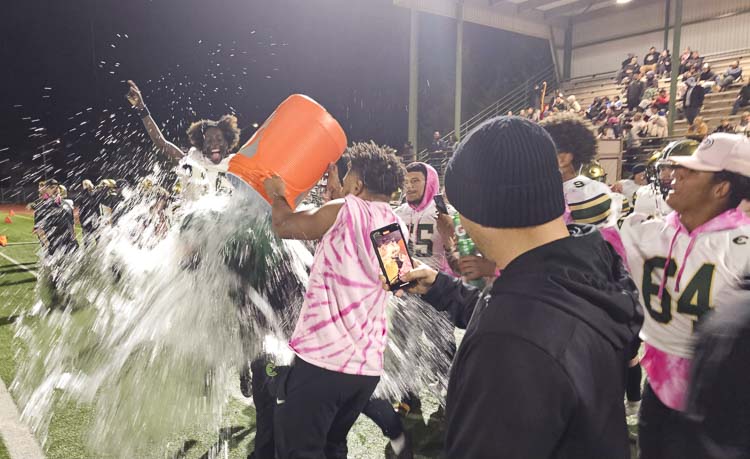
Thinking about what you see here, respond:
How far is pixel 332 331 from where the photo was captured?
2.35 m

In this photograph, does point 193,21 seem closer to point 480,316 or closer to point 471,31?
point 471,31

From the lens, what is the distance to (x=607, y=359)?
1004 mm

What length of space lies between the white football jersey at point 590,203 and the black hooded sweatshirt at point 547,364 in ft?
7.53

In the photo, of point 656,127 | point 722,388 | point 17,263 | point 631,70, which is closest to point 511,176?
point 722,388

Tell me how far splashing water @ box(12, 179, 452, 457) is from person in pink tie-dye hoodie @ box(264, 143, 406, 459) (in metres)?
0.97

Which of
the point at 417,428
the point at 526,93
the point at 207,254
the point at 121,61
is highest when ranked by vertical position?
the point at 121,61

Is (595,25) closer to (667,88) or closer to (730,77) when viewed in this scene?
(667,88)

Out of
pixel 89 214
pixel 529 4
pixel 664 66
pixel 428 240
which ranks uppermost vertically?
pixel 529 4

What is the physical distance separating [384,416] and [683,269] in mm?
1780

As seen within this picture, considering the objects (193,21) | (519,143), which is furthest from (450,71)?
(519,143)

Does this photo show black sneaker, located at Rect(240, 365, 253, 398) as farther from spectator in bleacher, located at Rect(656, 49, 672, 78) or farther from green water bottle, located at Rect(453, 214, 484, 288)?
spectator in bleacher, located at Rect(656, 49, 672, 78)

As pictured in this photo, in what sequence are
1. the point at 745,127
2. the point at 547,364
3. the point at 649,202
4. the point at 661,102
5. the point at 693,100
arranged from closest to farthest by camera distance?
the point at 547,364
the point at 649,202
the point at 745,127
the point at 693,100
the point at 661,102

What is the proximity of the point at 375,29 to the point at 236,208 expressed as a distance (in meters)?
27.1

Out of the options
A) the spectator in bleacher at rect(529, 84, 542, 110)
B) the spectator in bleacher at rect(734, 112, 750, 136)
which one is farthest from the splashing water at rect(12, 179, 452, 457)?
the spectator in bleacher at rect(529, 84, 542, 110)
